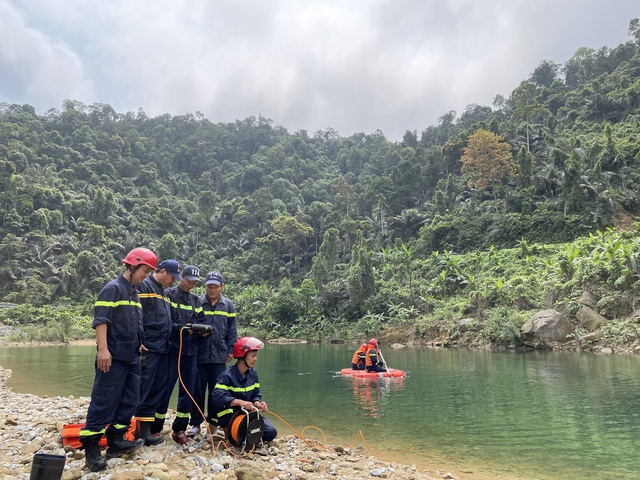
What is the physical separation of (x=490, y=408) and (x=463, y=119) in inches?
3085

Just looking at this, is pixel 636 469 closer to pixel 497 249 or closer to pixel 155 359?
pixel 155 359

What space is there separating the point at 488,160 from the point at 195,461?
4528 centimetres

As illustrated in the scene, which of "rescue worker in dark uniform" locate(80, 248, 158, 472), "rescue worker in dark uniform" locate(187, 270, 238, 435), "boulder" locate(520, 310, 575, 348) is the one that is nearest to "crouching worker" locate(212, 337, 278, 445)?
"rescue worker in dark uniform" locate(187, 270, 238, 435)

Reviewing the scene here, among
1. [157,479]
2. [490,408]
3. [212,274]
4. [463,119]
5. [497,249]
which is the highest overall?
[463,119]

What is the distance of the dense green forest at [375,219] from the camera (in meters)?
30.8

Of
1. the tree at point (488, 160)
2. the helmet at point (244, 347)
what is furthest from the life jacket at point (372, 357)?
the tree at point (488, 160)

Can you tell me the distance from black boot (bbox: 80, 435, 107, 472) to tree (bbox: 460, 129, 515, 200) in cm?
4558

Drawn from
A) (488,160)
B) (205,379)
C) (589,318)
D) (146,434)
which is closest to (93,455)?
(146,434)

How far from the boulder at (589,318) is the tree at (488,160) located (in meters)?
23.5

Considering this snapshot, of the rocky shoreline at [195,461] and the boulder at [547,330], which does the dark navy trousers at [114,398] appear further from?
the boulder at [547,330]

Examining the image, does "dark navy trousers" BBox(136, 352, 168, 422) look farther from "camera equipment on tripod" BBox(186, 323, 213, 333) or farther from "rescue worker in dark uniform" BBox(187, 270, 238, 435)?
"rescue worker in dark uniform" BBox(187, 270, 238, 435)

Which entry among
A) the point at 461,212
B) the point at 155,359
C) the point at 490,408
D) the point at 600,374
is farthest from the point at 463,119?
the point at 155,359

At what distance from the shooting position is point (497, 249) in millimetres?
38656

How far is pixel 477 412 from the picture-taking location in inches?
340
